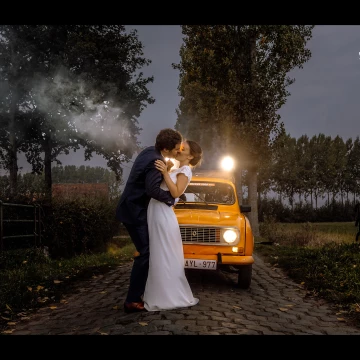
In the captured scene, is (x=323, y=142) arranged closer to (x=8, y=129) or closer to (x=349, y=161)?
(x=349, y=161)

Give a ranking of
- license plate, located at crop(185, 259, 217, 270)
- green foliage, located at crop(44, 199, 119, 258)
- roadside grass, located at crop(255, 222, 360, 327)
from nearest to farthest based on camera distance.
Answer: roadside grass, located at crop(255, 222, 360, 327)
license plate, located at crop(185, 259, 217, 270)
green foliage, located at crop(44, 199, 119, 258)

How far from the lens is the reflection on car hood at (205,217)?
7266 mm

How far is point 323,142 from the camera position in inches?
2009

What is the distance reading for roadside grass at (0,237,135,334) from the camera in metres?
6.18

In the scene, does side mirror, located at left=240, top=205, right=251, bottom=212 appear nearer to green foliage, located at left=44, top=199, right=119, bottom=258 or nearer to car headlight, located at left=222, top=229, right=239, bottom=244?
car headlight, located at left=222, top=229, right=239, bottom=244

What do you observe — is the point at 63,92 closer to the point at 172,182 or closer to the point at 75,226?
the point at 75,226

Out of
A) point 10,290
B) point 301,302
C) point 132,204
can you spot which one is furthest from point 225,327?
point 10,290

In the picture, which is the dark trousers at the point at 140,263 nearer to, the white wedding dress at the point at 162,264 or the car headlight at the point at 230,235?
the white wedding dress at the point at 162,264

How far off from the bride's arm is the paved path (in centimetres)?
142

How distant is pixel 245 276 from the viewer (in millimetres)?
7441

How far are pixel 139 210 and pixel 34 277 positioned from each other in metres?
3.76

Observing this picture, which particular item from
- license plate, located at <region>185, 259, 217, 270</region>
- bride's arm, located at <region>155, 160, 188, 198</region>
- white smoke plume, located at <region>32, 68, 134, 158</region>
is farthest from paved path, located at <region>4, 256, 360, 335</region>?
white smoke plume, located at <region>32, 68, 134, 158</region>

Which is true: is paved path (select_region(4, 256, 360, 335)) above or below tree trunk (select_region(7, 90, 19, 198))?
below

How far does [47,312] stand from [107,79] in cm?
2421
